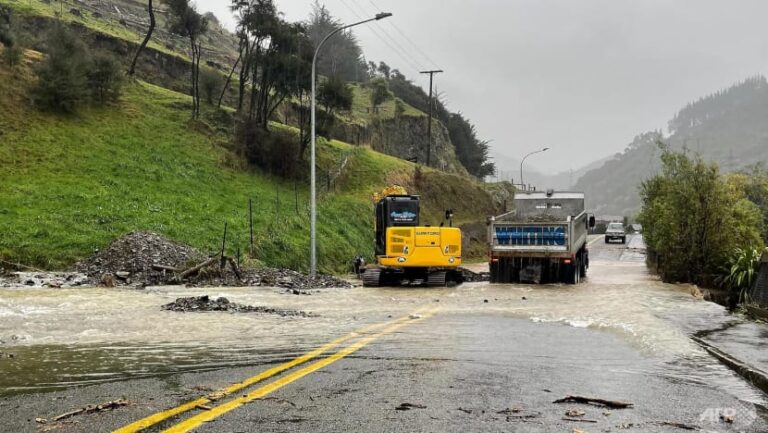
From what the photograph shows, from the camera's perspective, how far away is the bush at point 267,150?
147 feet

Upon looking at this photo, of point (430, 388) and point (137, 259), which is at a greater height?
point (137, 259)

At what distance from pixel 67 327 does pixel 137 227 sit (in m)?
17.9

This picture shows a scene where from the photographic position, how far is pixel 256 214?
3506 centimetres

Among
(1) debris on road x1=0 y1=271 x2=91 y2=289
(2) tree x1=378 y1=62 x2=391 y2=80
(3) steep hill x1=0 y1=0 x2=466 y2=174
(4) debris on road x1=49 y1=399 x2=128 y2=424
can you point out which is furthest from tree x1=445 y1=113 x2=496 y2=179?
(4) debris on road x1=49 y1=399 x2=128 y2=424

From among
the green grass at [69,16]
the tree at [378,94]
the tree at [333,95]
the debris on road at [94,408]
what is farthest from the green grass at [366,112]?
the debris on road at [94,408]

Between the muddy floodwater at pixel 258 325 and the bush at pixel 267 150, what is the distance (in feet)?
81.6

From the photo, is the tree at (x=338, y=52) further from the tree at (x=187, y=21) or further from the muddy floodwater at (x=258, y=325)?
the muddy floodwater at (x=258, y=325)

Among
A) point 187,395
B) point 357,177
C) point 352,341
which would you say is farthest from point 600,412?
point 357,177

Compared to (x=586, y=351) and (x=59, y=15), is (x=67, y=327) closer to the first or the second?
(x=586, y=351)

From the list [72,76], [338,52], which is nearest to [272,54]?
[72,76]

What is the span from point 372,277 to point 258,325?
12.6 meters

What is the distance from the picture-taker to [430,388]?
618cm

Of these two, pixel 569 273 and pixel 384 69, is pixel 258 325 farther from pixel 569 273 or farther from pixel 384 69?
pixel 384 69

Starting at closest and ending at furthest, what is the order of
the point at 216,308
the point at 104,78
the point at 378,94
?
the point at 216,308, the point at 104,78, the point at 378,94
